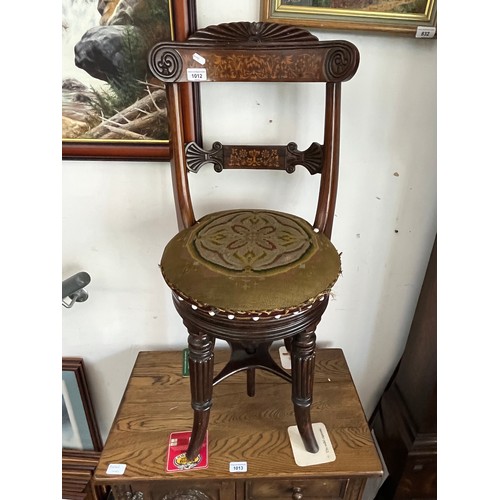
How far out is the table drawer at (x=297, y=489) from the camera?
3.60ft

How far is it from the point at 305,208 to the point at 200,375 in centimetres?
57

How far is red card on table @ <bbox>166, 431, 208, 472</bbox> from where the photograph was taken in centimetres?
108

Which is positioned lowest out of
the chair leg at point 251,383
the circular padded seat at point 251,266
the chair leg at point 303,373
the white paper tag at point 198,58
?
the chair leg at point 251,383

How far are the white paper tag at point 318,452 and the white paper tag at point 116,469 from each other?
0.43m

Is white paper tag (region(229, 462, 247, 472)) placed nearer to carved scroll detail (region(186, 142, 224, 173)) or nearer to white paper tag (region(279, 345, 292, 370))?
white paper tag (region(279, 345, 292, 370))

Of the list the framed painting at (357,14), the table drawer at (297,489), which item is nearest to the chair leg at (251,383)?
the table drawer at (297,489)

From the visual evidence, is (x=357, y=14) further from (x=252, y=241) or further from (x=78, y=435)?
(x=78, y=435)

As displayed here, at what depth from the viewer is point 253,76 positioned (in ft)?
3.35

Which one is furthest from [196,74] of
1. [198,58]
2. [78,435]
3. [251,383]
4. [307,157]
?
[78,435]

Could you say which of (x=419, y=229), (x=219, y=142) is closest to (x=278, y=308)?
(x=219, y=142)

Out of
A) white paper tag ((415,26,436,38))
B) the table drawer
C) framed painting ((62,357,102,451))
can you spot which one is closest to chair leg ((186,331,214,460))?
the table drawer

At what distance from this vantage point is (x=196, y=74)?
1012mm

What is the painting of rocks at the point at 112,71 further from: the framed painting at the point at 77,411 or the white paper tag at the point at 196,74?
the framed painting at the point at 77,411
